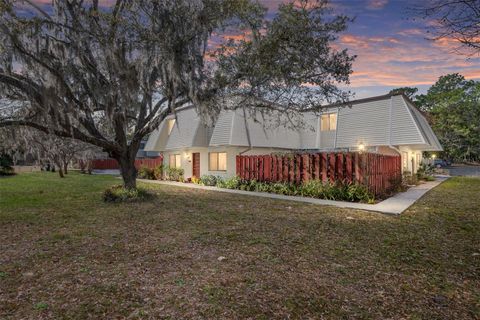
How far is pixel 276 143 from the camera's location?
63.3 feet

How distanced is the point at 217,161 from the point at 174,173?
4.18m

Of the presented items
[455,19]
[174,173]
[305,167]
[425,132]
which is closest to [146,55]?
[455,19]

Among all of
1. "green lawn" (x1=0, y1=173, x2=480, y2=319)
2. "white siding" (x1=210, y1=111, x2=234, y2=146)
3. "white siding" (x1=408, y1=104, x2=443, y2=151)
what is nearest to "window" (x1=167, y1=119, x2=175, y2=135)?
"white siding" (x1=210, y1=111, x2=234, y2=146)

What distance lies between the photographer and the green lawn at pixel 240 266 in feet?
10.5

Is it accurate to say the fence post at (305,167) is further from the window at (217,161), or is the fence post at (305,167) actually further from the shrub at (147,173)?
the shrub at (147,173)

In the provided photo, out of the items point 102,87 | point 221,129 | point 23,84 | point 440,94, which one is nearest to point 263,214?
point 102,87

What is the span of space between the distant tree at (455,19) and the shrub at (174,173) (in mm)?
18120

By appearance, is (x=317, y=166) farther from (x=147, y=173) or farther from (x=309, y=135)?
(x=147, y=173)

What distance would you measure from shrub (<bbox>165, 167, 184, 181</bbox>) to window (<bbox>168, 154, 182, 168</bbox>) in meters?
0.57

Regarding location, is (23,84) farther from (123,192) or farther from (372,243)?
(372,243)

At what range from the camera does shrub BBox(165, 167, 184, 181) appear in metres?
21.2

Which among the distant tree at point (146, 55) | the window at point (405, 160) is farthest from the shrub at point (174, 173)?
the window at point (405, 160)

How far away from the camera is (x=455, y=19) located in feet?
14.4

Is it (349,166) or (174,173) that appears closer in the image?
(349,166)
